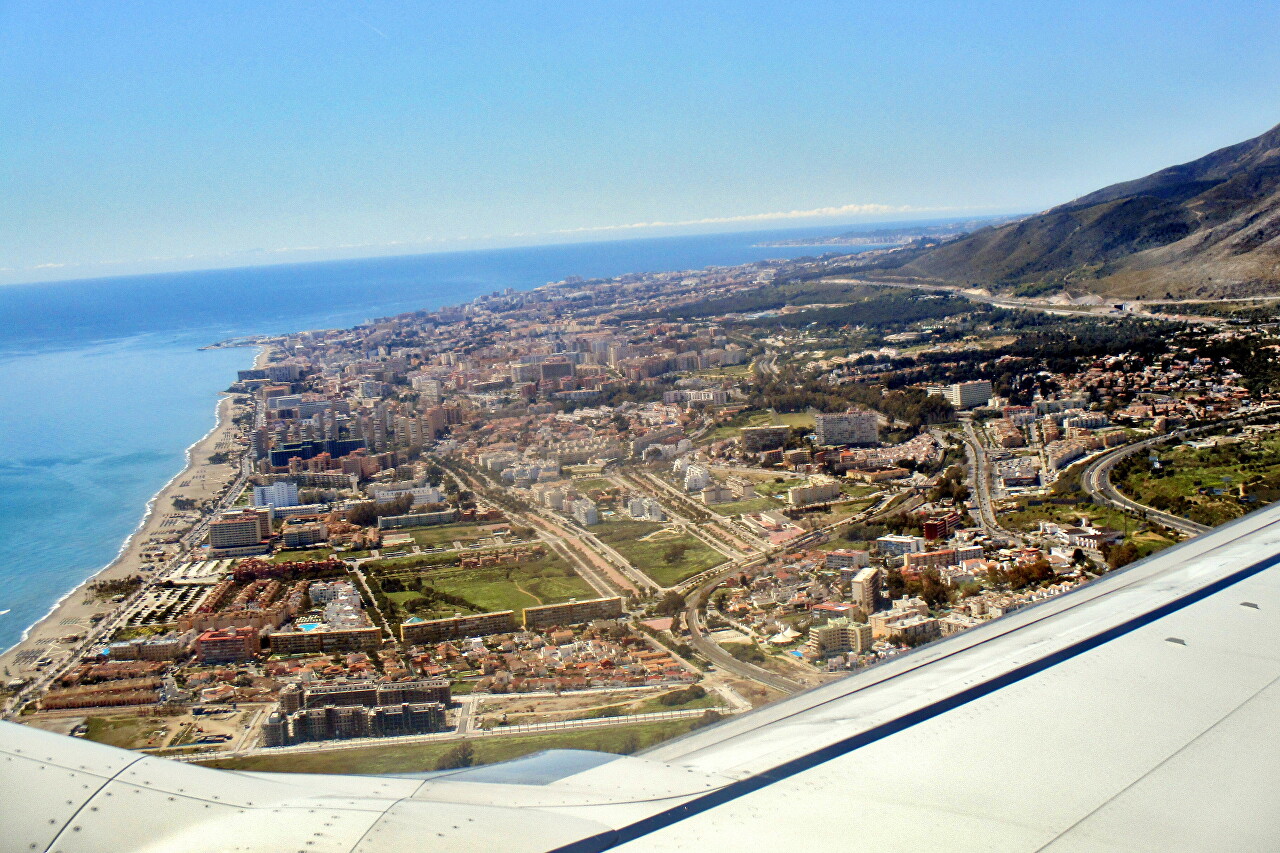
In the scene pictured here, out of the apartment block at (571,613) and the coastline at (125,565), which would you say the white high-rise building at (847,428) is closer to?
the apartment block at (571,613)

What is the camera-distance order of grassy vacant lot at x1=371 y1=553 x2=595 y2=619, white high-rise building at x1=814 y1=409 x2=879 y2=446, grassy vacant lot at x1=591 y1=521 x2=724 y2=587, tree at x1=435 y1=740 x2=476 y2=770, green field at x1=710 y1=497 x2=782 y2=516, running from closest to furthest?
1. tree at x1=435 y1=740 x2=476 y2=770
2. grassy vacant lot at x1=371 y1=553 x2=595 y2=619
3. grassy vacant lot at x1=591 y1=521 x2=724 y2=587
4. green field at x1=710 y1=497 x2=782 y2=516
5. white high-rise building at x1=814 y1=409 x2=879 y2=446

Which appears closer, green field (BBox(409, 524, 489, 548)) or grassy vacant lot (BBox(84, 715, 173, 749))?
grassy vacant lot (BBox(84, 715, 173, 749))

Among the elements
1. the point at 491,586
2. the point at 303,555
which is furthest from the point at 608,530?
the point at 303,555

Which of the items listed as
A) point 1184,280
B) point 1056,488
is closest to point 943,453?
point 1056,488

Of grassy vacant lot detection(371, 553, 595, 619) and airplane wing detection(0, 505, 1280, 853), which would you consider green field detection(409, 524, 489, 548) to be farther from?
airplane wing detection(0, 505, 1280, 853)

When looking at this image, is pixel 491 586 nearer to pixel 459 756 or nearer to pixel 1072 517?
pixel 459 756

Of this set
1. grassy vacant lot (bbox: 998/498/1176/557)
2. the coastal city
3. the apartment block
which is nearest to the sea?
the coastal city

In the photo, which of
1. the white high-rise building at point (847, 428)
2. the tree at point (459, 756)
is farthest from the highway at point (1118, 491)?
the tree at point (459, 756)
